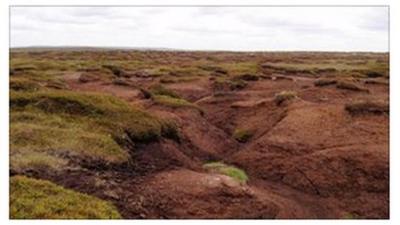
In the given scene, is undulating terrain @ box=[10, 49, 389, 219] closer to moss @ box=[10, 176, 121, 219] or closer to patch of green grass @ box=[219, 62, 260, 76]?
moss @ box=[10, 176, 121, 219]

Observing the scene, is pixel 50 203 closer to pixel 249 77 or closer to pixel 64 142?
pixel 64 142

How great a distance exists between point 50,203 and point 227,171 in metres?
7.49

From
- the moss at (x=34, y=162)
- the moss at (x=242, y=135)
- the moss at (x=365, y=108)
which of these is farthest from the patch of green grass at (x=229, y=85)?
the moss at (x=34, y=162)

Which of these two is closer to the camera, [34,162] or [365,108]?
[34,162]

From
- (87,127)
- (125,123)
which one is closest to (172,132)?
(125,123)

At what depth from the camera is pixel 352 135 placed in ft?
73.1

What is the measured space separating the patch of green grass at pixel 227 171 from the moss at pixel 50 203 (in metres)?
5.97

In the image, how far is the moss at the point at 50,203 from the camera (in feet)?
37.2

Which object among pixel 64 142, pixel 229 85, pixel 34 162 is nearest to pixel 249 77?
pixel 229 85

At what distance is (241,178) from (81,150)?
219 inches

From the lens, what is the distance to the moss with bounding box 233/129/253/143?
24938 mm

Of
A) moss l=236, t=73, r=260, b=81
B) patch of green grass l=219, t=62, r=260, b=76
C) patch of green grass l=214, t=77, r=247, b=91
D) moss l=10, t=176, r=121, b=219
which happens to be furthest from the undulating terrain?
patch of green grass l=219, t=62, r=260, b=76

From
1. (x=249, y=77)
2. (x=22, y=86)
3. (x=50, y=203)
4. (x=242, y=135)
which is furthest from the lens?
(x=249, y=77)

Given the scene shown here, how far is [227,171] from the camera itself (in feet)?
58.6
